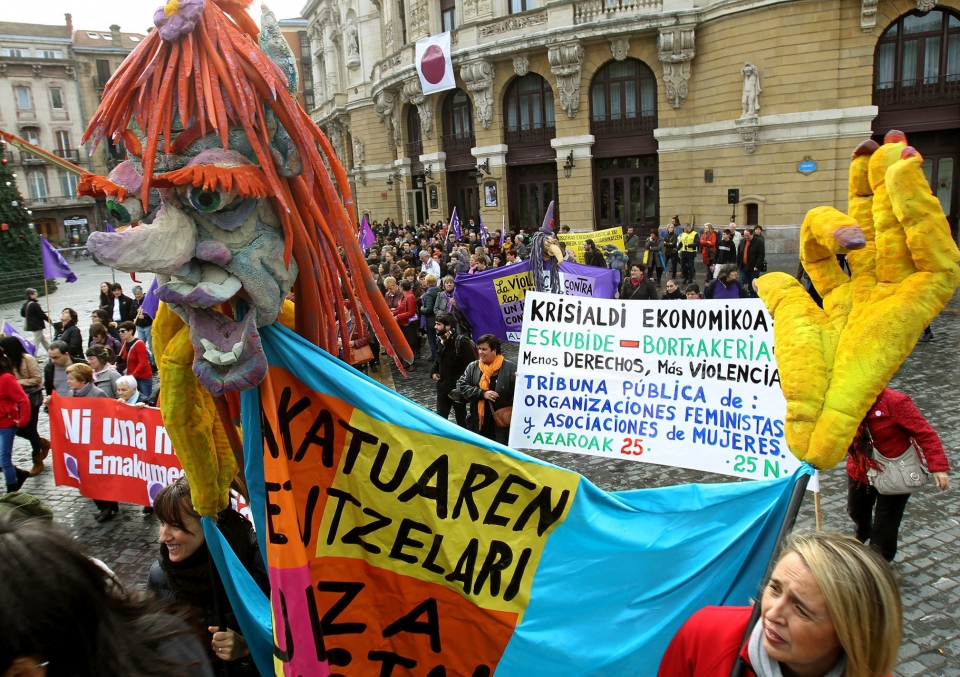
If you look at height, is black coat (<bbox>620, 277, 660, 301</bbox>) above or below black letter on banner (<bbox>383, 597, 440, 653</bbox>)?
above

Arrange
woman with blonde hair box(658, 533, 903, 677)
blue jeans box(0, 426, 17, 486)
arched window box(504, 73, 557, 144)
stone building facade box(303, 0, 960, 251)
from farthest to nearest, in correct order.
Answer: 1. arched window box(504, 73, 557, 144)
2. stone building facade box(303, 0, 960, 251)
3. blue jeans box(0, 426, 17, 486)
4. woman with blonde hair box(658, 533, 903, 677)

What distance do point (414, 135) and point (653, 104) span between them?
1336 centimetres

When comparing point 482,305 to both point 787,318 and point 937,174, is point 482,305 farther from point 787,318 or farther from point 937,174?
point 937,174

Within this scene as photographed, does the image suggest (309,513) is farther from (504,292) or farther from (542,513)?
(504,292)

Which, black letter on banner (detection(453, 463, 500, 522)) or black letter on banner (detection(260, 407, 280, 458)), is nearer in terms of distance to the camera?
black letter on banner (detection(260, 407, 280, 458))

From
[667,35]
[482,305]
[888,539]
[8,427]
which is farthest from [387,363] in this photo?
[667,35]

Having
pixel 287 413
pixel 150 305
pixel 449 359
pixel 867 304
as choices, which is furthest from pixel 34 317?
pixel 867 304

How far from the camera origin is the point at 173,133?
2.32 m

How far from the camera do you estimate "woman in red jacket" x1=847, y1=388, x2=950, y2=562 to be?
434 cm

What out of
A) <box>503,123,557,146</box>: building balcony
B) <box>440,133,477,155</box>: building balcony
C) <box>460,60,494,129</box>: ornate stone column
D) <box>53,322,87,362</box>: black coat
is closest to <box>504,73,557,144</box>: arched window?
<box>503,123,557,146</box>: building balcony

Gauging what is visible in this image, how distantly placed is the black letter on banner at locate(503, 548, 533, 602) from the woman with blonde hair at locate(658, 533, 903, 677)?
79cm

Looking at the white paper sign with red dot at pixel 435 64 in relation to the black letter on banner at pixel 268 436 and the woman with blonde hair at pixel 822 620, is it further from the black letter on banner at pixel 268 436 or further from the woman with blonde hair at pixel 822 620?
the woman with blonde hair at pixel 822 620

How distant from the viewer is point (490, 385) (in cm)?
687

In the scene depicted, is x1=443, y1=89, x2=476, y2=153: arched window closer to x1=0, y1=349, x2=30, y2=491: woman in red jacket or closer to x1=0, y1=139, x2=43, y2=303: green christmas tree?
x1=0, y1=139, x2=43, y2=303: green christmas tree
